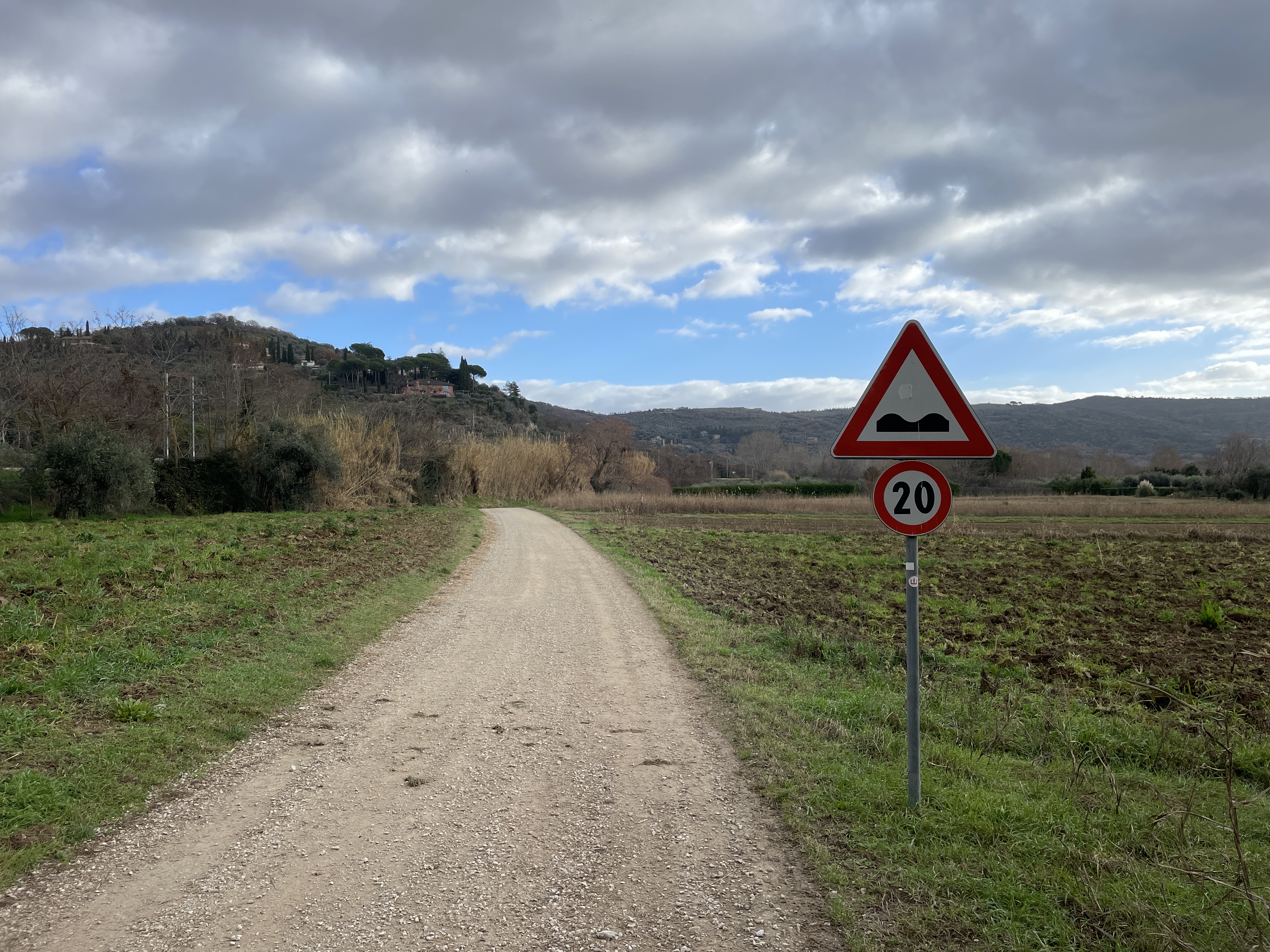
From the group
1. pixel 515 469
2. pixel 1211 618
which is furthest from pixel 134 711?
pixel 515 469

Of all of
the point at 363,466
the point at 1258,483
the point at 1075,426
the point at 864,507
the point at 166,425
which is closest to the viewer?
the point at 363,466

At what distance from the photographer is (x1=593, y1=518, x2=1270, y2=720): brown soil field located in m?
8.82

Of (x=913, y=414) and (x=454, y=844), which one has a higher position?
(x=913, y=414)

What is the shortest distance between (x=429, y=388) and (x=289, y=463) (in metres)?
97.2

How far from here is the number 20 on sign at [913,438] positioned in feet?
13.8

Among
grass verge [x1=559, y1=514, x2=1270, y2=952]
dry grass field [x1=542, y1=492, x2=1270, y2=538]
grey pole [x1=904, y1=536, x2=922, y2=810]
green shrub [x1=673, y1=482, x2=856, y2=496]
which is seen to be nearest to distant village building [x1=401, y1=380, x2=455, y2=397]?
green shrub [x1=673, y1=482, x2=856, y2=496]

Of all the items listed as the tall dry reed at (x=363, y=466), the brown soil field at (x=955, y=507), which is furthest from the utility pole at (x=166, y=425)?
the brown soil field at (x=955, y=507)

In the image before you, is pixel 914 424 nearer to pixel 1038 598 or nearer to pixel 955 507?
pixel 1038 598

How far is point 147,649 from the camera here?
24.6ft

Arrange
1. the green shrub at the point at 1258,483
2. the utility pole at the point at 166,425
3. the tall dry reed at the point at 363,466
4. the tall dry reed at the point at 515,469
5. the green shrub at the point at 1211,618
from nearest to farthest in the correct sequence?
1. the green shrub at the point at 1211,618
2. the tall dry reed at the point at 363,466
3. the utility pole at the point at 166,425
4. the tall dry reed at the point at 515,469
5. the green shrub at the point at 1258,483

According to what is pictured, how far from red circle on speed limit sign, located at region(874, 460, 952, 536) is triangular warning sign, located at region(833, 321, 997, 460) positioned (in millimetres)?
97

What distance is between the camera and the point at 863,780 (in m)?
4.75

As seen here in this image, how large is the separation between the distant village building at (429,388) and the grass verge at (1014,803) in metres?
107

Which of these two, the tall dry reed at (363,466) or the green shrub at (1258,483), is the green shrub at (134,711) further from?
the green shrub at (1258,483)
